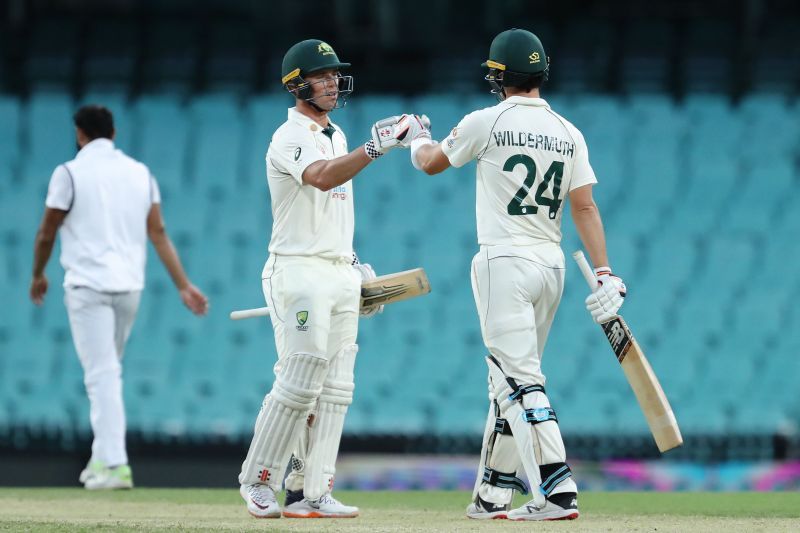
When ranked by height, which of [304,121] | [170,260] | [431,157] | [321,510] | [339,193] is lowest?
[321,510]

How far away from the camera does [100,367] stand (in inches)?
247

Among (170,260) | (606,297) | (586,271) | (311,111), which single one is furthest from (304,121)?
(170,260)

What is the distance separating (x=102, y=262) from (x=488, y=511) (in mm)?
2554

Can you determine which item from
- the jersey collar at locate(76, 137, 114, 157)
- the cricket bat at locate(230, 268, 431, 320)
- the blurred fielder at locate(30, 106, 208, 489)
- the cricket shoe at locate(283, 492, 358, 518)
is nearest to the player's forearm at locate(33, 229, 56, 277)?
the blurred fielder at locate(30, 106, 208, 489)

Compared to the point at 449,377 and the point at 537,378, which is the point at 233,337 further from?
the point at 537,378

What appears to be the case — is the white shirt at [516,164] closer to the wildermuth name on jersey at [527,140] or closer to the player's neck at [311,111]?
the wildermuth name on jersey at [527,140]

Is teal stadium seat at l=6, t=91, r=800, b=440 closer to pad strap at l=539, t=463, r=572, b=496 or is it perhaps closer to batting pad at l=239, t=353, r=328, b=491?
batting pad at l=239, t=353, r=328, b=491

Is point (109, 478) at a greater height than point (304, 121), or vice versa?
point (304, 121)

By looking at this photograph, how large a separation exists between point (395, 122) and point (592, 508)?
6.45ft

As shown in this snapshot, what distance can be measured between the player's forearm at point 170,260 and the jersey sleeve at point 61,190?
17.8 inches

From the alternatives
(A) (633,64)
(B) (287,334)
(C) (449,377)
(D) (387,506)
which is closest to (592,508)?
(D) (387,506)

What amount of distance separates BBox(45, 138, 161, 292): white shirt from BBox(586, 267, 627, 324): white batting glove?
2719 millimetres

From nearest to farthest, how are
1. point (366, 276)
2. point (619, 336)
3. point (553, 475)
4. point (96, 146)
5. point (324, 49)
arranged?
point (553, 475) < point (619, 336) < point (324, 49) < point (366, 276) < point (96, 146)

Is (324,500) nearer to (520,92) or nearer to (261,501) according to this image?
(261,501)
